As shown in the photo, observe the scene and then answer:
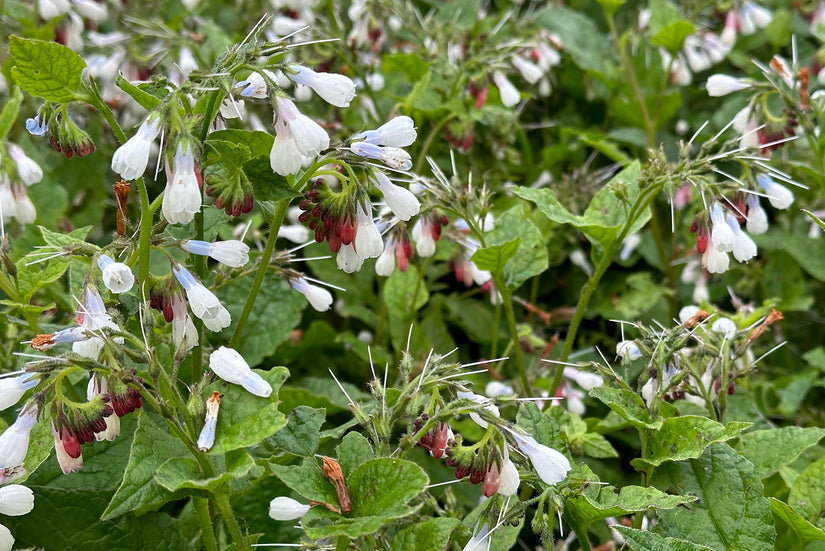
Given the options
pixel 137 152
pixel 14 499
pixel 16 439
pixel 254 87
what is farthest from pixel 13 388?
pixel 254 87

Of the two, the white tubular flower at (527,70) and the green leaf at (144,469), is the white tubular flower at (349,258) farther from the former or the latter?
the white tubular flower at (527,70)

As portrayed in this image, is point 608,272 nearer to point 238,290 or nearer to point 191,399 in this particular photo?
point 238,290

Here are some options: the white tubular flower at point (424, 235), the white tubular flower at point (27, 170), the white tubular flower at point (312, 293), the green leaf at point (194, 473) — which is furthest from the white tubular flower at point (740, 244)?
the white tubular flower at point (27, 170)

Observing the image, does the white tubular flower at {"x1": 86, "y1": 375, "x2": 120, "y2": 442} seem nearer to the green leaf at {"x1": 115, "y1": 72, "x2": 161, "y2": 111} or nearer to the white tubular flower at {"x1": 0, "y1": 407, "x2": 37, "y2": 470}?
the white tubular flower at {"x1": 0, "y1": 407, "x2": 37, "y2": 470}

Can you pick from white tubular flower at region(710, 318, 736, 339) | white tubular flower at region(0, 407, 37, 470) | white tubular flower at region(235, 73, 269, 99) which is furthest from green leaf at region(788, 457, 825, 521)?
white tubular flower at region(0, 407, 37, 470)

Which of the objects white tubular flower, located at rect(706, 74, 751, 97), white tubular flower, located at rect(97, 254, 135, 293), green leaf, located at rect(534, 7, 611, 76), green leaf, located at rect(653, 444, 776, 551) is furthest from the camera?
green leaf, located at rect(534, 7, 611, 76)

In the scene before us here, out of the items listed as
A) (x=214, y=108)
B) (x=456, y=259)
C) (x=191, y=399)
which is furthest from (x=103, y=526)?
(x=456, y=259)

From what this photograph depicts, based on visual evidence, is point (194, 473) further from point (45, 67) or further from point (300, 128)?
point (45, 67)
